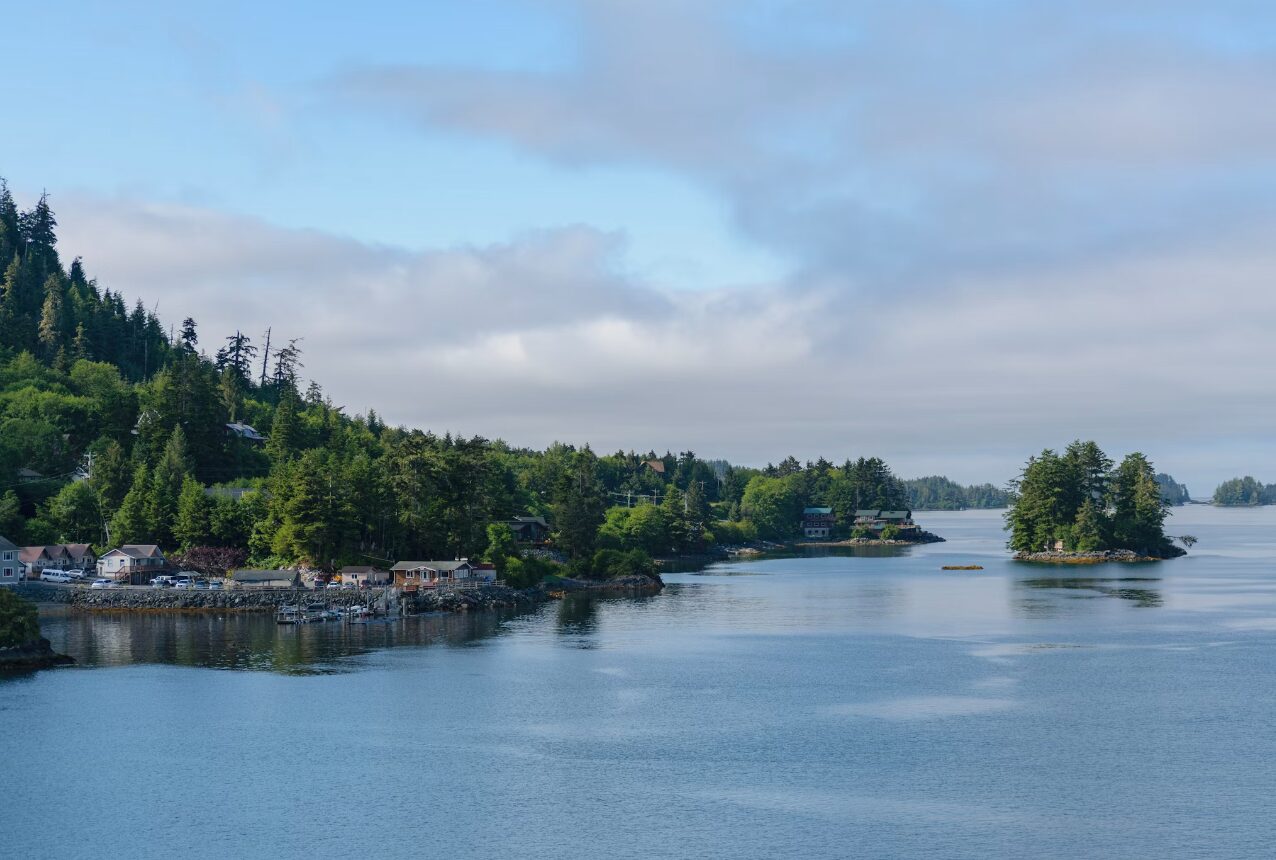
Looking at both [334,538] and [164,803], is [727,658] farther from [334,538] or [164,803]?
[334,538]

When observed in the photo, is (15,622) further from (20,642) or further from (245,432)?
(245,432)

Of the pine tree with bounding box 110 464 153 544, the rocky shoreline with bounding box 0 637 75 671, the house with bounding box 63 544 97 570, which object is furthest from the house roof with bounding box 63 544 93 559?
the rocky shoreline with bounding box 0 637 75 671

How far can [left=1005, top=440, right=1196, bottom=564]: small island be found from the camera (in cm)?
18325

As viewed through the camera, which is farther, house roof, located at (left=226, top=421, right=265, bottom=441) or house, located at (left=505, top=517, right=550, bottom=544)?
house roof, located at (left=226, top=421, right=265, bottom=441)

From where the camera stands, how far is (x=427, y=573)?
11481 cm

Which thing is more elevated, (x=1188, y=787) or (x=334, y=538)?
(x=334, y=538)

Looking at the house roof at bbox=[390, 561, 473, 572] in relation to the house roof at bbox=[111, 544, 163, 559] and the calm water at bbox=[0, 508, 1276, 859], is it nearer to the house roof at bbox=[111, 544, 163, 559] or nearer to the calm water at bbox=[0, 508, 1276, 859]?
the calm water at bbox=[0, 508, 1276, 859]

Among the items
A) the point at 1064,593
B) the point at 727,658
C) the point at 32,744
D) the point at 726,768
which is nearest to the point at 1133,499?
the point at 1064,593

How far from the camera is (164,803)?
156ft

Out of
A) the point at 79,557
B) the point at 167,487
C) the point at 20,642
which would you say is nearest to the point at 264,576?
the point at 167,487

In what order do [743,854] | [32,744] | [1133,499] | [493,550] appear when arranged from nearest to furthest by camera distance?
[743,854]
[32,744]
[493,550]
[1133,499]

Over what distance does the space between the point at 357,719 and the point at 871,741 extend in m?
26.3

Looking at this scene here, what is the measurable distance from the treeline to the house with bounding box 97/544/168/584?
131581 mm

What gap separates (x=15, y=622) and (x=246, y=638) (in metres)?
17.7
